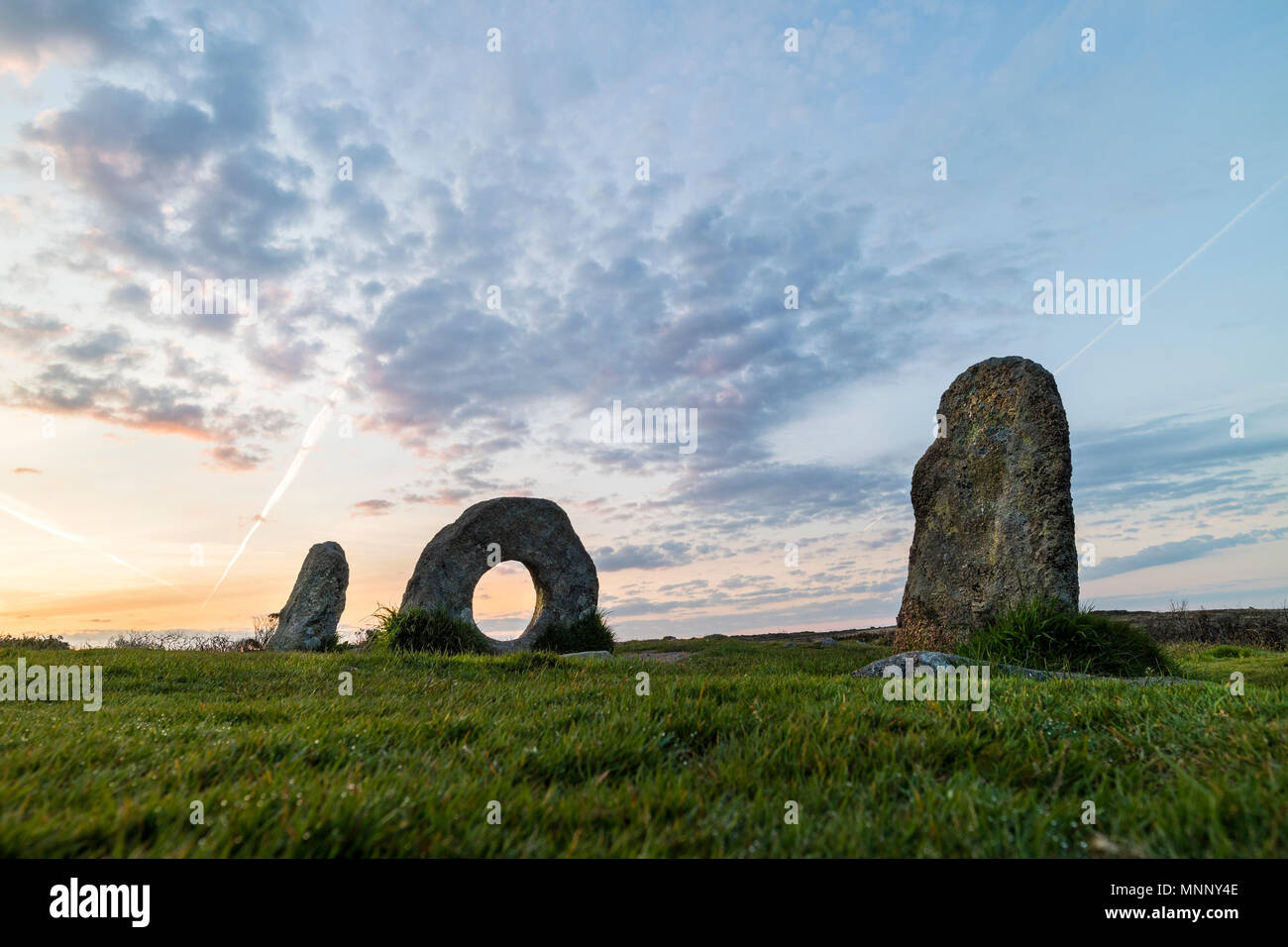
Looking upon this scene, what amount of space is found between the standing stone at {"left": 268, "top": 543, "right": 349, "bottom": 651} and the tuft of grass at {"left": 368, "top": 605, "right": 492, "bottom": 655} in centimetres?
275

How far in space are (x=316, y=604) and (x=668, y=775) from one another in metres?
16.2

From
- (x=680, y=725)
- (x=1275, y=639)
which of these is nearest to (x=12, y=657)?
(x=680, y=725)

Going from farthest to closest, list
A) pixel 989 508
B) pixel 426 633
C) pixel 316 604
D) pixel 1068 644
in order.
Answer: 1. pixel 316 604
2. pixel 426 633
3. pixel 989 508
4. pixel 1068 644

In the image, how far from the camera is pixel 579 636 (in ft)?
57.3

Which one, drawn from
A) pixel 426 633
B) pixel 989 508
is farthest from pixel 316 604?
pixel 989 508

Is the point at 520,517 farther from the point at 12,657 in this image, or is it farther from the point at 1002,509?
the point at 1002,509

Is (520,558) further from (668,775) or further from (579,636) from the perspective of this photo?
(668,775)

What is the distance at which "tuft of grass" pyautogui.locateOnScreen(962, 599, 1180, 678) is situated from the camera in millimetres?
9922
